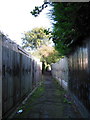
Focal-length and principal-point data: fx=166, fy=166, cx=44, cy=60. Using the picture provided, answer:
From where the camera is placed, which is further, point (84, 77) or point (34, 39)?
point (34, 39)

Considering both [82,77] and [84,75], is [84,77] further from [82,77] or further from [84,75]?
[82,77]

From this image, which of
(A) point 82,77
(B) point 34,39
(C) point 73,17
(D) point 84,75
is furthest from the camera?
(B) point 34,39

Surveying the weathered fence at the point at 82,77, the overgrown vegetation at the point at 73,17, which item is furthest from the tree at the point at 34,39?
the overgrown vegetation at the point at 73,17

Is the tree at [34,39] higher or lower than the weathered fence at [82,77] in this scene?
higher

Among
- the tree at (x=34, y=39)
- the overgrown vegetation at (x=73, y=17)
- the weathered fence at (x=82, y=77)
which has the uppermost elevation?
the tree at (x=34, y=39)

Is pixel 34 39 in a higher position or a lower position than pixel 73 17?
higher

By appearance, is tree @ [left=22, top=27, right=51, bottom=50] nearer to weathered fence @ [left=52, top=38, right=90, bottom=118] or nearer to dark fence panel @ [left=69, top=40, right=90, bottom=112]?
weathered fence @ [left=52, top=38, right=90, bottom=118]

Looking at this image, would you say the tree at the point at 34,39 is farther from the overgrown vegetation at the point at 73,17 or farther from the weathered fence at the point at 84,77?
the overgrown vegetation at the point at 73,17

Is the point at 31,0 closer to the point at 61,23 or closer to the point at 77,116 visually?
the point at 61,23

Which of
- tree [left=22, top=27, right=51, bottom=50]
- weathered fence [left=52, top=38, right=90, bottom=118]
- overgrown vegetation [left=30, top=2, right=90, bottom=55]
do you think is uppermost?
tree [left=22, top=27, right=51, bottom=50]

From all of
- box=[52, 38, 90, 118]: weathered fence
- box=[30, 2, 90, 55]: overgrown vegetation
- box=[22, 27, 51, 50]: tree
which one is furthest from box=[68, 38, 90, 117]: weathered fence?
box=[22, 27, 51, 50]: tree

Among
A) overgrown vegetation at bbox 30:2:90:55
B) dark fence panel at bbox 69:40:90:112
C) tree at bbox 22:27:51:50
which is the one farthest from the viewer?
tree at bbox 22:27:51:50

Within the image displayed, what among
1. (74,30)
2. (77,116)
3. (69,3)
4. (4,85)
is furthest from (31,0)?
(77,116)

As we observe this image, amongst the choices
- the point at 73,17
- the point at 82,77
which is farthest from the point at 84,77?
the point at 73,17
